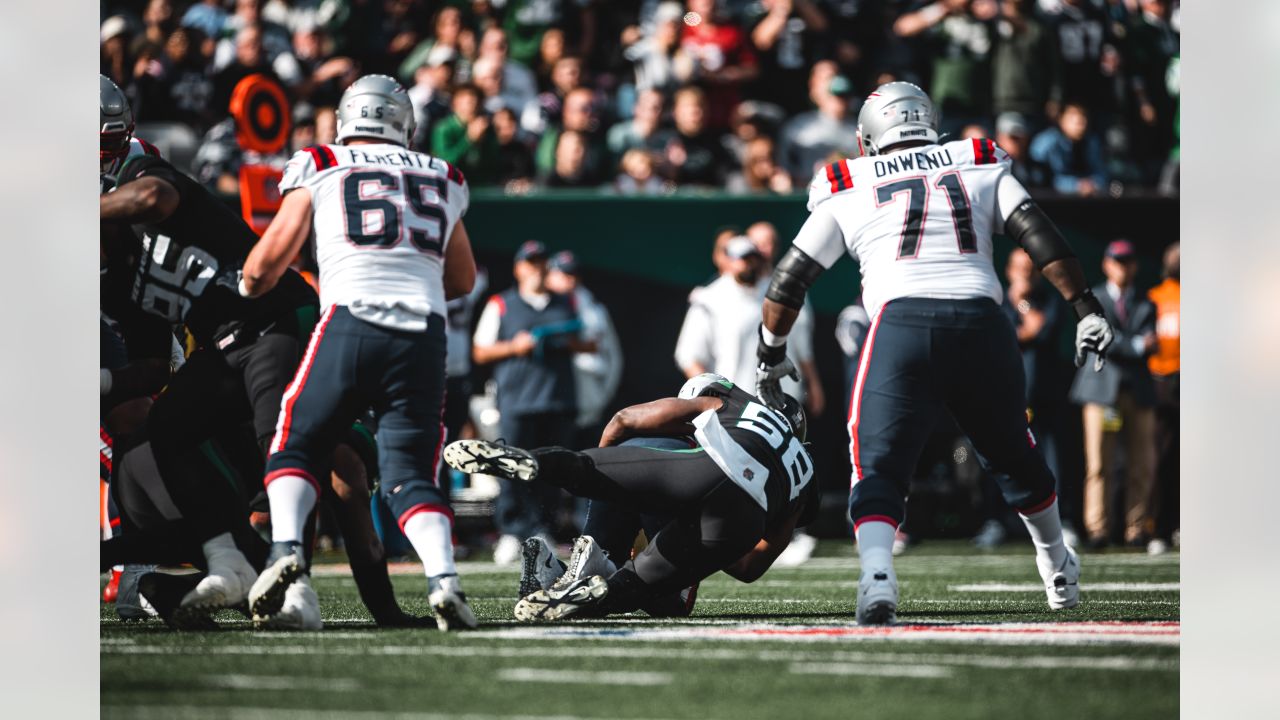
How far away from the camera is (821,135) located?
37.5 ft

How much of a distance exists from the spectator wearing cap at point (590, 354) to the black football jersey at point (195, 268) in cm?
448

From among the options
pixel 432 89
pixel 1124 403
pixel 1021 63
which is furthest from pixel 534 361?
pixel 1021 63

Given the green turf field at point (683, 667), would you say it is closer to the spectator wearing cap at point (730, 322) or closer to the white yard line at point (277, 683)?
the white yard line at point (277, 683)

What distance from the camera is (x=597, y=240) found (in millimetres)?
10484

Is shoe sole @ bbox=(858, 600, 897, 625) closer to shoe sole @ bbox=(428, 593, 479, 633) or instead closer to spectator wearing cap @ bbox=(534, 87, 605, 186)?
shoe sole @ bbox=(428, 593, 479, 633)

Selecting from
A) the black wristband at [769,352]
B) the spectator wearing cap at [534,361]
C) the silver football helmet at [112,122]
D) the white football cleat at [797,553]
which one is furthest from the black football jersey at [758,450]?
the spectator wearing cap at [534,361]

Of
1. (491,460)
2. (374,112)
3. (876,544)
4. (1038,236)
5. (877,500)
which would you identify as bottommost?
(876,544)

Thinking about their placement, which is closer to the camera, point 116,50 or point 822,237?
point 822,237

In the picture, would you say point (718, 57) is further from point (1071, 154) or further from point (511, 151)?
point (1071, 154)

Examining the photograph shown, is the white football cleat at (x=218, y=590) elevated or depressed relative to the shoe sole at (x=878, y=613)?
elevated

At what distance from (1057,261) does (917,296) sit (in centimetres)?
47

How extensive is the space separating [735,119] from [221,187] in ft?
12.1

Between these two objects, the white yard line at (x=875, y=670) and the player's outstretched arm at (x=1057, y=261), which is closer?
the white yard line at (x=875, y=670)

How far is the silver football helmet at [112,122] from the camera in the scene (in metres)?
5.53
